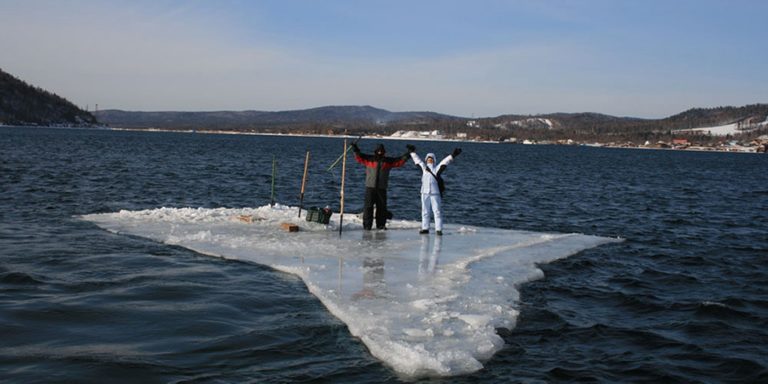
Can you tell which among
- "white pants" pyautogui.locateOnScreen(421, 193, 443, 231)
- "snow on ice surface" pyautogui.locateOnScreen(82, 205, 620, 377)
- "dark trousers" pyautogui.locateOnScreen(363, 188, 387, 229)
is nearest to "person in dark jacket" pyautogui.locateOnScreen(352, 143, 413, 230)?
"dark trousers" pyautogui.locateOnScreen(363, 188, 387, 229)

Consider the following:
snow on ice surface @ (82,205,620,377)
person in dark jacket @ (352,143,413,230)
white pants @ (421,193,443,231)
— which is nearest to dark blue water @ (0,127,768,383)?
snow on ice surface @ (82,205,620,377)

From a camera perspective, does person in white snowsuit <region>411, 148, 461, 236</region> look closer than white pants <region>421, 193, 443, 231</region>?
Yes

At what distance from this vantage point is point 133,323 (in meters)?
9.44

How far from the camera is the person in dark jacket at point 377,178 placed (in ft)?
57.3

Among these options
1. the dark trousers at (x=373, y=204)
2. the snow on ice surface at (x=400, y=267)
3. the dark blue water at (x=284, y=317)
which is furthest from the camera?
the dark trousers at (x=373, y=204)

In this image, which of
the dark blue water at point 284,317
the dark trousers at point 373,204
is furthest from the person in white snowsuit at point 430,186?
the dark blue water at point 284,317

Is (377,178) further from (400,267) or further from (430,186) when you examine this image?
(400,267)

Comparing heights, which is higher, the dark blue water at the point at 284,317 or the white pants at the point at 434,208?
the white pants at the point at 434,208

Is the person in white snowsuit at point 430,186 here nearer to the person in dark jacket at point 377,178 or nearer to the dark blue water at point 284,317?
the person in dark jacket at point 377,178

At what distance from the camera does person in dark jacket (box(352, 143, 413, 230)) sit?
1745cm

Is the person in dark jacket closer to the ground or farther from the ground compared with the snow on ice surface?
farther from the ground

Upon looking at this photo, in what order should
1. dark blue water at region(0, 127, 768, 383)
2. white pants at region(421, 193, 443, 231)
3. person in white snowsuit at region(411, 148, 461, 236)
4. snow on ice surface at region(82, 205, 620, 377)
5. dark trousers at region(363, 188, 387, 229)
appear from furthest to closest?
dark trousers at region(363, 188, 387, 229), white pants at region(421, 193, 443, 231), person in white snowsuit at region(411, 148, 461, 236), snow on ice surface at region(82, 205, 620, 377), dark blue water at region(0, 127, 768, 383)

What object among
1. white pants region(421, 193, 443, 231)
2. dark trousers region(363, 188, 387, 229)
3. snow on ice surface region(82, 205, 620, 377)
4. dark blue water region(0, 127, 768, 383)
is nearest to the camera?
dark blue water region(0, 127, 768, 383)

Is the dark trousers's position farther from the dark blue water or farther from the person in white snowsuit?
the dark blue water
